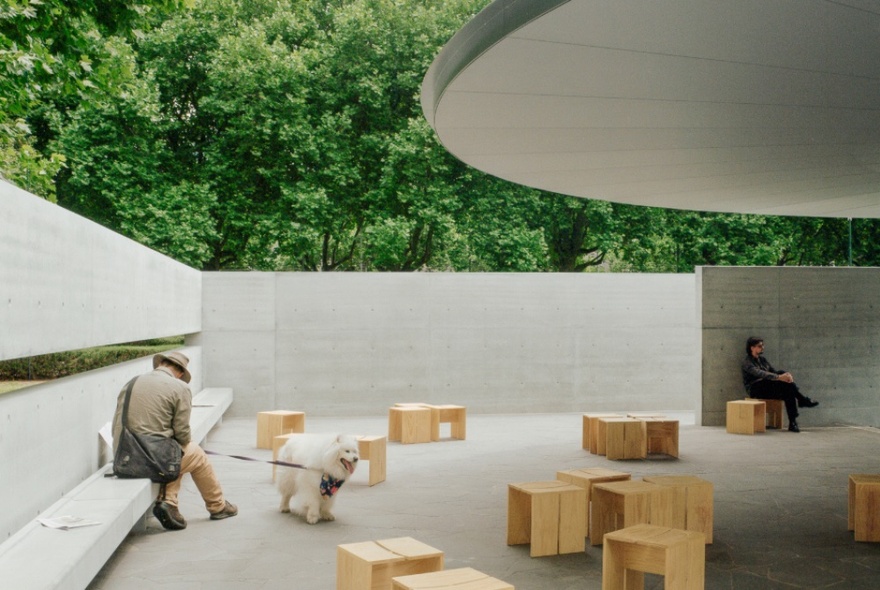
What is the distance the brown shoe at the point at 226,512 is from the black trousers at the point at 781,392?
29.5ft

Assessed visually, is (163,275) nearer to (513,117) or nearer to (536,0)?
(513,117)

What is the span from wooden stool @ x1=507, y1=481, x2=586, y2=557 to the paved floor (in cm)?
10

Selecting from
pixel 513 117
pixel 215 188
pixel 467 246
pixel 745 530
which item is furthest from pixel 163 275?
pixel 467 246

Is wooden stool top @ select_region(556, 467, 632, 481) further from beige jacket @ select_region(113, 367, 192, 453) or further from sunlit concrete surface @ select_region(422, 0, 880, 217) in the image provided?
beige jacket @ select_region(113, 367, 192, 453)

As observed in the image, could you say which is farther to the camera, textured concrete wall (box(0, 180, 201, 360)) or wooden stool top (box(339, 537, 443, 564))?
textured concrete wall (box(0, 180, 201, 360))

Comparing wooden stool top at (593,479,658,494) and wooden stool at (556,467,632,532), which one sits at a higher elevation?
wooden stool top at (593,479,658,494)

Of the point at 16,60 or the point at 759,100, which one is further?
the point at 16,60

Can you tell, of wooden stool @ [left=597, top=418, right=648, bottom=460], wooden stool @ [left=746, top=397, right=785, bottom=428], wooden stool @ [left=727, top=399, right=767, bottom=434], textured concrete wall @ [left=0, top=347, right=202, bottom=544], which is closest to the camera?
textured concrete wall @ [left=0, top=347, right=202, bottom=544]

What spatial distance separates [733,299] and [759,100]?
26.6ft

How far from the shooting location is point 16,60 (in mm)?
8555

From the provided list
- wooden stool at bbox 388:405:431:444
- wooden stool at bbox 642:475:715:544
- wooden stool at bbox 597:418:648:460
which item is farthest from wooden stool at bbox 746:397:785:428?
wooden stool at bbox 642:475:715:544

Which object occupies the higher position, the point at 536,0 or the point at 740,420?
the point at 536,0

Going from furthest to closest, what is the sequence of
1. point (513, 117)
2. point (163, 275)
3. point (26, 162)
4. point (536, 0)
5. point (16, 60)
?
point (26, 162) → point (163, 275) → point (16, 60) → point (513, 117) → point (536, 0)

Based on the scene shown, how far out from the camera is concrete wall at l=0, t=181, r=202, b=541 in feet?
16.6
